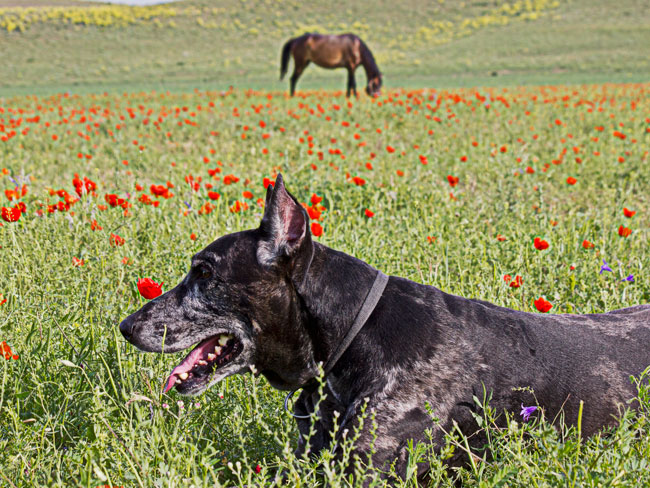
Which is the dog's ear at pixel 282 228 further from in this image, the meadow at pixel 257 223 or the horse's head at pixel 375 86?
the horse's head at pixel 375 86

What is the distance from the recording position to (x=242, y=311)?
3119mm

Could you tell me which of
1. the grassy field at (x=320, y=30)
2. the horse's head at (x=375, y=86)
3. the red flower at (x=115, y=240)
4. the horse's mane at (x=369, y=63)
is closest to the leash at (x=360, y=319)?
the red flower at (x=115, y=240)

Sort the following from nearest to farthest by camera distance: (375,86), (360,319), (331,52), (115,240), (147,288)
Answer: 1. (360,319)
2. (147,288)
3. (115,240)
4. (375,86)
5. (331,52)

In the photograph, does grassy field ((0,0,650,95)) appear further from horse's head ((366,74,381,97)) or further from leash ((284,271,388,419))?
leash ((284,271,388,419))

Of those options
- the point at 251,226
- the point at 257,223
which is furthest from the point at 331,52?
the point at 251,226

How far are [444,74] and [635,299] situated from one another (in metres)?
42.7

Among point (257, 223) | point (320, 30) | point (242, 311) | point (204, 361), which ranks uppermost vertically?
point (242, 311)

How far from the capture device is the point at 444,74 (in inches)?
1770

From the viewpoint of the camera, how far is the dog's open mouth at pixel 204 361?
3115mm

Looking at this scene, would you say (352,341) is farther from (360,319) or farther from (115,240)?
(115,240)

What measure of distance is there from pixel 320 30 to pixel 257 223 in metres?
62.7

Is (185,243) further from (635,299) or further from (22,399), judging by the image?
(635,299)

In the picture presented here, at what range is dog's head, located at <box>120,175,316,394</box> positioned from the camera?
3.05 m

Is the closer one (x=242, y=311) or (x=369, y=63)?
(x=242, y=311)
